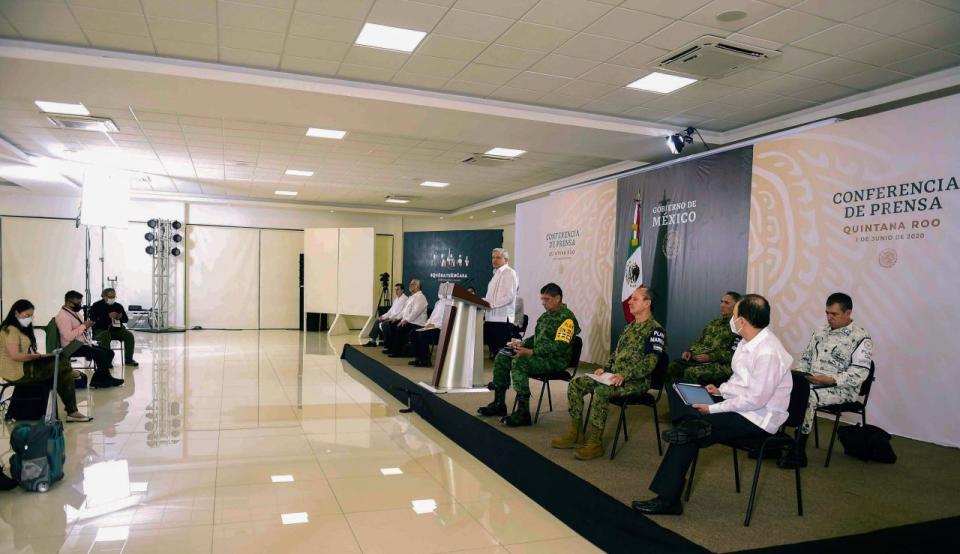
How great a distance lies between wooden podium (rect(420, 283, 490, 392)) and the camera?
625 cm

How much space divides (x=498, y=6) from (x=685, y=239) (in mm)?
3838

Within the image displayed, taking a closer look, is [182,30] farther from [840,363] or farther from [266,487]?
[840,363]

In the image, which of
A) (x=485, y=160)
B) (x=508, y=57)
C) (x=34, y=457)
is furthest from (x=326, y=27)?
(x=485, y=160)

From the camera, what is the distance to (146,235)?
1398cm

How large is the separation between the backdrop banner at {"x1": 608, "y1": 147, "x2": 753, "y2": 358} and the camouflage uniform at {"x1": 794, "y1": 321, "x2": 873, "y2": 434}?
6.60 ft

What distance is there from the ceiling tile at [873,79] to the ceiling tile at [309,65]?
455 cm

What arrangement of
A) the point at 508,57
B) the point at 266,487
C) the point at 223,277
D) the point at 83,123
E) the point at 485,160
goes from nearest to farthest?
the point at 266,487 → the point at 508,57 → the point at 83,123 → the point at 485,160 → the point at 223,277

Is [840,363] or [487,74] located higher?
[487,74]

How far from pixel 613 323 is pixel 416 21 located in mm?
4891

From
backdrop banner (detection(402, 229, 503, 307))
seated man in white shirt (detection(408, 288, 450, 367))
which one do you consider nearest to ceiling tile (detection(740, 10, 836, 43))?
seated man in white shirt (detection(408, 288, 450, 367))

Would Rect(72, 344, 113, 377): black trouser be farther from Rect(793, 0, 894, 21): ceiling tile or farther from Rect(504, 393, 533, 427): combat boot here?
Rect(793, 0, 894, 21): ceiling tile

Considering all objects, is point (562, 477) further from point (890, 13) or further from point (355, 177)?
point (355, 177)

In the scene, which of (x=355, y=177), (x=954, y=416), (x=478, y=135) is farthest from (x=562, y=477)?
(x=355, y=177)

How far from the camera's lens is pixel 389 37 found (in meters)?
4.90
